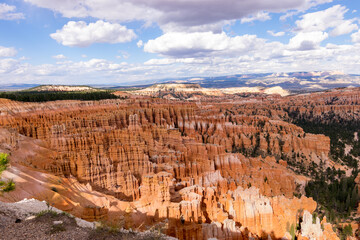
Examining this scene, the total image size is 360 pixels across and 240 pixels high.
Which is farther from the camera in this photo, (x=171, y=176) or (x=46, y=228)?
(x=171, y=176)

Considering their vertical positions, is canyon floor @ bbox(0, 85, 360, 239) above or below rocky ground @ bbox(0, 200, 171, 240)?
below

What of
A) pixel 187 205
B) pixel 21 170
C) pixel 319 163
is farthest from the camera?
pixel 319 163

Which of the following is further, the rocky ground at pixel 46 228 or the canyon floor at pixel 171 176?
the canyon floor at pixel 171 176

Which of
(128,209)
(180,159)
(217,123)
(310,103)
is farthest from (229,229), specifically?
(310,103)

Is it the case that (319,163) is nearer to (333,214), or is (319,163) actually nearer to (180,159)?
(333,214)

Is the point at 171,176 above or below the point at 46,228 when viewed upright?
below

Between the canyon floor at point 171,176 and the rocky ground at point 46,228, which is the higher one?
the rocky ground at point 46,228

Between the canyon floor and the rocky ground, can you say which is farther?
the canyon floor

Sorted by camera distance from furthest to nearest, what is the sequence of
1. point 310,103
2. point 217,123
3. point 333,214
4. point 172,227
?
point 310,103
point 217,123
point 333,214
point 172,227
